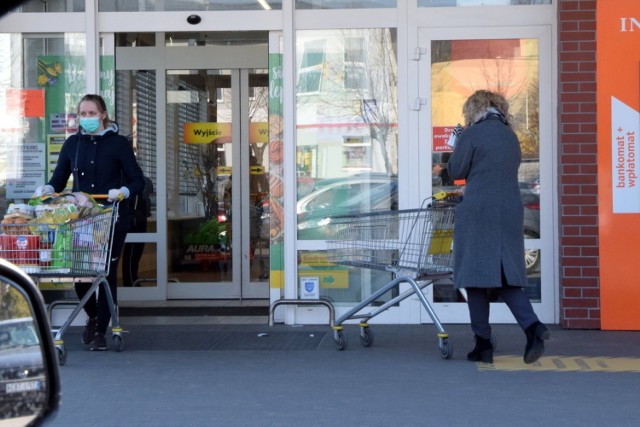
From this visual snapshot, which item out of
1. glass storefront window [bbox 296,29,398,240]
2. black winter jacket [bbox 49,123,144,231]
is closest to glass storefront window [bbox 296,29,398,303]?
glass storefront window [bbox 296,29,398,240]

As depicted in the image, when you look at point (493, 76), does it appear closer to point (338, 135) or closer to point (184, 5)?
point (338, 135)

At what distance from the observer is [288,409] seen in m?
6.13

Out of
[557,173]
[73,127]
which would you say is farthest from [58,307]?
[557,173]

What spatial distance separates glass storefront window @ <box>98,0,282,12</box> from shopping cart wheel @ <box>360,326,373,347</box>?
305 cm

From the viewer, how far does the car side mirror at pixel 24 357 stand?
2.53 m

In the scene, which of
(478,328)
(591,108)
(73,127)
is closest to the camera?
(478,328)

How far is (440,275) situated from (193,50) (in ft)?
17.2

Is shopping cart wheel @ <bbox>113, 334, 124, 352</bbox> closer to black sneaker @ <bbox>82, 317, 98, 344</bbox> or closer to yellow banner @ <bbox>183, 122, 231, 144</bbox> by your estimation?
black sneaker @ <bbox>82, 317, 98, 344</bbox>

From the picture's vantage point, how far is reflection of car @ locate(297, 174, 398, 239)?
368 inches

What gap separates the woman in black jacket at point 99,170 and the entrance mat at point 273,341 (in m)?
0.95

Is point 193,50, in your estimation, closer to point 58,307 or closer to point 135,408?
point 58,307

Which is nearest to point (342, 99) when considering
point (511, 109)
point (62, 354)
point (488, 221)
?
point (511, 109)

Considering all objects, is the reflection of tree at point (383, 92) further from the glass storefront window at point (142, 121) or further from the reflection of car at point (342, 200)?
the glass storefront window at point (142, 121)

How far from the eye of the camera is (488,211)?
7.20m
